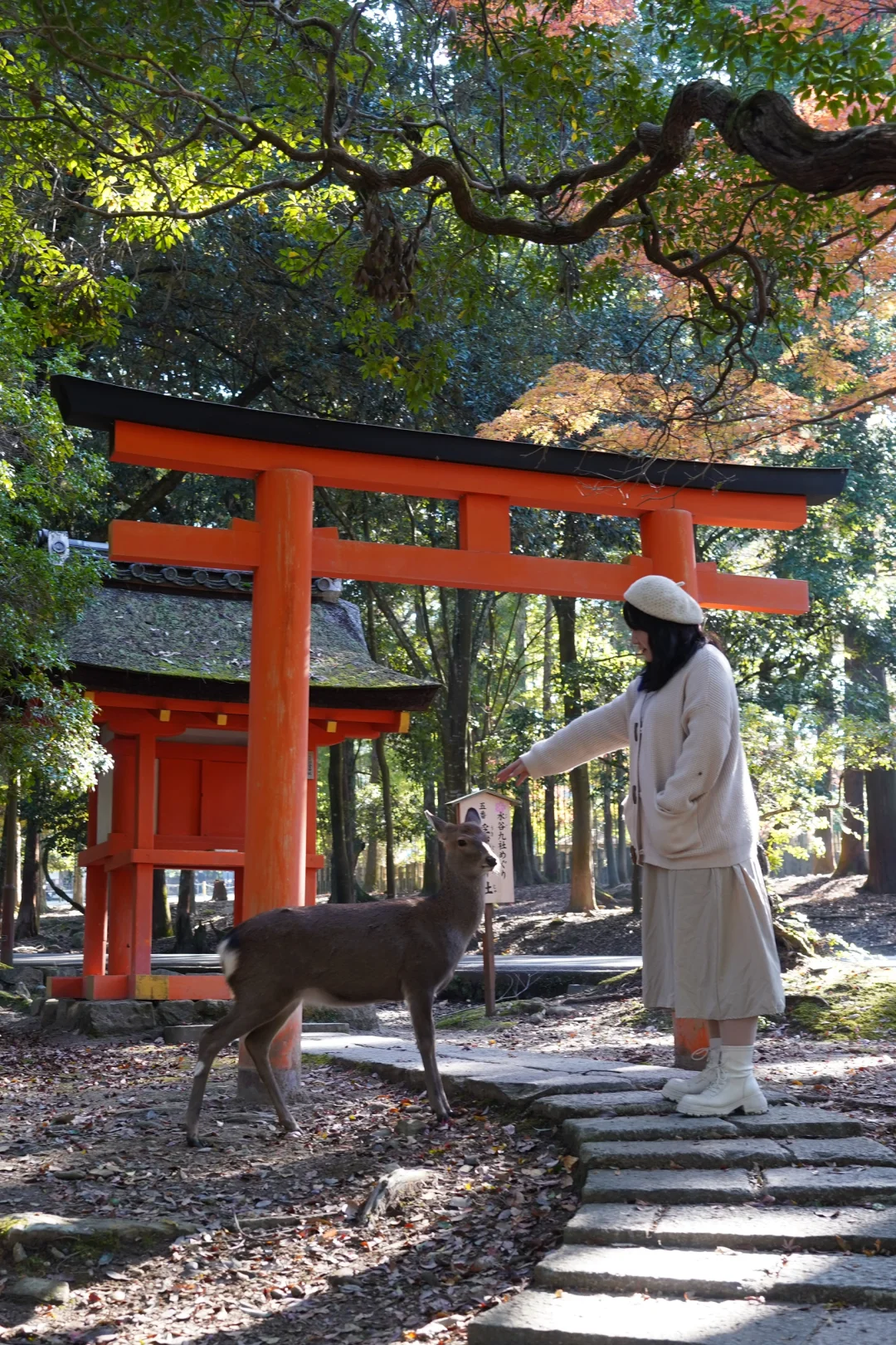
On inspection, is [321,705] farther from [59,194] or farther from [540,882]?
[540,882]

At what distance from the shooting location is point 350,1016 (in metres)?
12.0

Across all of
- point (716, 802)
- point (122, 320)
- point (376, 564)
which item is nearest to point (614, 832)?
point (122, 320)

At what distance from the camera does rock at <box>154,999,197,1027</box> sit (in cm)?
1152

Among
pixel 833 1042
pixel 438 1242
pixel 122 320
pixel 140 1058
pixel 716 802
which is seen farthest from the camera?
pixel 122 320

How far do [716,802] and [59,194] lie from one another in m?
9.33

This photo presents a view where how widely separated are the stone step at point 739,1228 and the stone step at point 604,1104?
3.43 ft

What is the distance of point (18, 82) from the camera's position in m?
9.09

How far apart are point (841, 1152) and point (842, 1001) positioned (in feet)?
18.3

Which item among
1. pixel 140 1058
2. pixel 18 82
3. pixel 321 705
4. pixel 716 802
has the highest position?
pixel 18 82

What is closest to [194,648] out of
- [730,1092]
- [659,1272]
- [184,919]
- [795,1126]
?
[730,1092]

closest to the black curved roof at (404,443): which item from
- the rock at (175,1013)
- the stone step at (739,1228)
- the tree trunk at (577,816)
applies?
the stone step at (739,1228)

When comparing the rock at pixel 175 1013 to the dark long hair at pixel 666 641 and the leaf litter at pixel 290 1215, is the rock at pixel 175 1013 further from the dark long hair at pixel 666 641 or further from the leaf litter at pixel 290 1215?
the dark long hair at pixel 666 641

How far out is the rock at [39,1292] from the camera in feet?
13.2

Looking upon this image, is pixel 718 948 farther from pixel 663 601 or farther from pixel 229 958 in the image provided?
pixel 229 958
